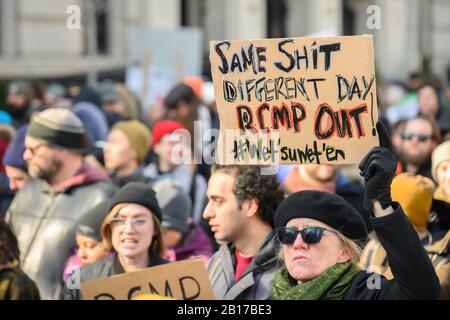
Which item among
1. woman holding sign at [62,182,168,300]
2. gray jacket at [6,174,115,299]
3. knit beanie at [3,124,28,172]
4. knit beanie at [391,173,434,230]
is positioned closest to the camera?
woman holding sign at [62,182,168,300]

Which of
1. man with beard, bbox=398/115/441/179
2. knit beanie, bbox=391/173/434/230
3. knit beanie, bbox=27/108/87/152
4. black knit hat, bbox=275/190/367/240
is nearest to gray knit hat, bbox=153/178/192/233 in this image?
knit beanie, bbox=27/108/87/152

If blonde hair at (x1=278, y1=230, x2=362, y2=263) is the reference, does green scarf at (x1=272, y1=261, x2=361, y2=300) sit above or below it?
below

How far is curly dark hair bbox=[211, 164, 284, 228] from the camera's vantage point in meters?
4.89

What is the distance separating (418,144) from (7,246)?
145 inches

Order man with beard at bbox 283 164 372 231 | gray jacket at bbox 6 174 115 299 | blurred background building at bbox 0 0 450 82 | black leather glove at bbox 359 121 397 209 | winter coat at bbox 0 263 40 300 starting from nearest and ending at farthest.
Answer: black leather glove at bbox 359 121 397 209 → winter coat at bbox 0 263 40 300 → gray jacket at bbox 6 174 115 299 → man with beard at bbox 283 164 372 231 → blurred background building at bbox 0 0 450 82

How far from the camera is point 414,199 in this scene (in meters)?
5.25

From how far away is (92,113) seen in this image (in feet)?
30.3

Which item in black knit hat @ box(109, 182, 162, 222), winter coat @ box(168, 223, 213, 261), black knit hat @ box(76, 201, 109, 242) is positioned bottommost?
winter coat @ box(168, 223, 213, 261)

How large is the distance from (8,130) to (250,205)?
3.96 metres

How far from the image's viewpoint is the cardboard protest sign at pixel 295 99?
3801mm

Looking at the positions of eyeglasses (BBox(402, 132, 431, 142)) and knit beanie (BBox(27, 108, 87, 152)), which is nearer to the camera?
knit beanie (BBox(27, 108, 87, 152))

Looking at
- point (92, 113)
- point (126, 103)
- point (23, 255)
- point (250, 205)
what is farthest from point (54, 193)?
point (126, 103)

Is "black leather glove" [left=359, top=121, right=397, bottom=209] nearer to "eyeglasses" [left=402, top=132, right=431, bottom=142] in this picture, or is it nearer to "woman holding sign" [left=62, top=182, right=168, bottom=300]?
"woman holding sign" [left=62, top=182, right=168, bottom=300]

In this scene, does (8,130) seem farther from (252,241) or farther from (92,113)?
(252,241)
